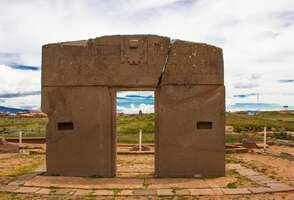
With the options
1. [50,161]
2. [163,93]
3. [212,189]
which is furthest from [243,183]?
[50,161]

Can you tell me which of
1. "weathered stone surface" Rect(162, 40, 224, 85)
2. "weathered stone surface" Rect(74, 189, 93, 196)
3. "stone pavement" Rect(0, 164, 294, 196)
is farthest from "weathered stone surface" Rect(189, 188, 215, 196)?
"weathered stone surface" Rect(162, 40, 224, 85)

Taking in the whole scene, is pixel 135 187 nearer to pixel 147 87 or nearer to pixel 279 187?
pixel 147 87

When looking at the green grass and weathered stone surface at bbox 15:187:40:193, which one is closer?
weathered stone surface at bbox 15:187:40:193

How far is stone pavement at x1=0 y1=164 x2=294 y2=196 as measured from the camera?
9.29 meters

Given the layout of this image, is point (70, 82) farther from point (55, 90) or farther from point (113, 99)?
point (113, 99)

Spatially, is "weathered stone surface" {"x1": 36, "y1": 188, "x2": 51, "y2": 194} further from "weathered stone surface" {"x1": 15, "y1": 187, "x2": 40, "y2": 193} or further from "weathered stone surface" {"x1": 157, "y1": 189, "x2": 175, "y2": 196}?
"weathered stone surface" {"x1": 157, "y1": 189, "x2": 175, "y2": 196}

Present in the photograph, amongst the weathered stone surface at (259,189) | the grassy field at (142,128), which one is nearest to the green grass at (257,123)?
the grassy field at (142,128)

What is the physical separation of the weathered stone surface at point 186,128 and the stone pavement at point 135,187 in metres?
0.54

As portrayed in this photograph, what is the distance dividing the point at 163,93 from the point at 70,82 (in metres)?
2.56

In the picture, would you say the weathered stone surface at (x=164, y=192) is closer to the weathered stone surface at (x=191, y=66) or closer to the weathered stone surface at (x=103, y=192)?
the weathered stone surface at (x=103, y=192)

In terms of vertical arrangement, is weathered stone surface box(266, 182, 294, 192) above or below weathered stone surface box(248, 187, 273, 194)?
above

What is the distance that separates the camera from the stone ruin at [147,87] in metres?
11.2

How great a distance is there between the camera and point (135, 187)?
9.88m

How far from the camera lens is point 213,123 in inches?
444
